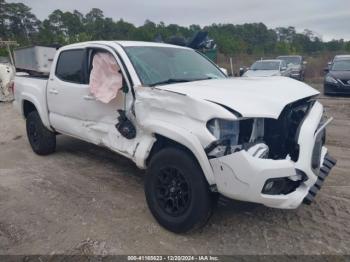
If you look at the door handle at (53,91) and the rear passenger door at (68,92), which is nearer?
the rear passenger door at (68,92)

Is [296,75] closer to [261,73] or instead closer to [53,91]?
[261,73]

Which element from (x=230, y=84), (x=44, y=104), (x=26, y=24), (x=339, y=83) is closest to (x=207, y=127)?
(x=230, y=84)

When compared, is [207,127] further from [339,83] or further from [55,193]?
[339,83]

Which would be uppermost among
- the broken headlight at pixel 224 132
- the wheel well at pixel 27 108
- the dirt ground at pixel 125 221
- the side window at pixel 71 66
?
the side window at pixel 71 66

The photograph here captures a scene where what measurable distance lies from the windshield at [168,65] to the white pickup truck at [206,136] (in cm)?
2

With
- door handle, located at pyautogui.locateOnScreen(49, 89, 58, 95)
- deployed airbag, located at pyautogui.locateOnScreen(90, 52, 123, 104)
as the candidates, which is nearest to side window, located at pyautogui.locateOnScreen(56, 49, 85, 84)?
door handle, located at pyautogui.locateOnScreen(49, 89, 58, 95)

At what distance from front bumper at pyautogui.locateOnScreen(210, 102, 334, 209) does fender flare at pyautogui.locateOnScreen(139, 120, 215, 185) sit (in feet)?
0.19

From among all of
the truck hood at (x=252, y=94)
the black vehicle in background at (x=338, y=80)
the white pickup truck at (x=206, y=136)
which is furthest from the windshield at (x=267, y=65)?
the truck hood at (x=252, y=94)

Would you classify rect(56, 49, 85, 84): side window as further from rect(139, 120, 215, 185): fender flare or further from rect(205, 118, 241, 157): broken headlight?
rect(205, 118, 241, 157): broken headlight

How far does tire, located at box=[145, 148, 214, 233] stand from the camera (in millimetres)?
3062

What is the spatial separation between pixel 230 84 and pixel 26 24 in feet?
167

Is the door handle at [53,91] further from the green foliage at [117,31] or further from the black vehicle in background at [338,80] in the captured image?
the green foliage at [117,31]

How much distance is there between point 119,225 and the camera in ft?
11.8

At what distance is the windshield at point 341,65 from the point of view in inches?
523
